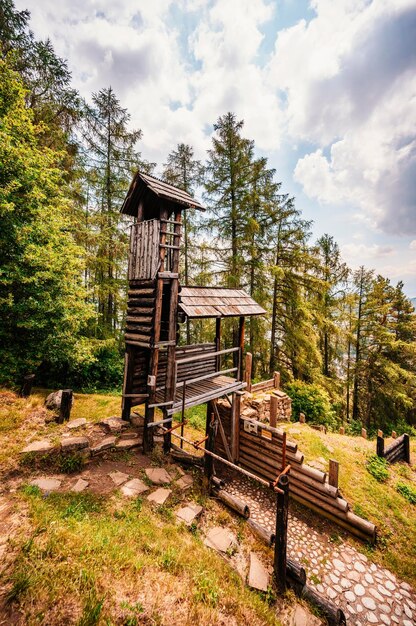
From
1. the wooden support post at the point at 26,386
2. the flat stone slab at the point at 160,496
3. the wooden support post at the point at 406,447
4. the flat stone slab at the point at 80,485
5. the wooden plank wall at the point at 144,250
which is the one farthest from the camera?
the wooden support post at the point at 406,447

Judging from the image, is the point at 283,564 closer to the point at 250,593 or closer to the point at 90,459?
the point at 250,593

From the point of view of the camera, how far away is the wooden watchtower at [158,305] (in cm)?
671

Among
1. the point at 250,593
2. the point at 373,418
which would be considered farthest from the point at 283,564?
the point at 373,418

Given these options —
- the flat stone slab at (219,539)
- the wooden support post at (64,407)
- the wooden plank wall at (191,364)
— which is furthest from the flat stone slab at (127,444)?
the flat stone slab at (219,539)

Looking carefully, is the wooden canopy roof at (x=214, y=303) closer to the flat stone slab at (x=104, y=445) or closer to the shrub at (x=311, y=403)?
the flat stone slab at (x=104, y=445)

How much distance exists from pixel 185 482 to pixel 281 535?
2.53m

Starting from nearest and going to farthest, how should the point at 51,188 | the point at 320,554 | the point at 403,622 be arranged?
the point at 403,622
the point at 320,554
the point at 51,188

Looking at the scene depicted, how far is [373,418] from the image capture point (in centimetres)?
2064

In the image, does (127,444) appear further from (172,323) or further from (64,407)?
(172,323)

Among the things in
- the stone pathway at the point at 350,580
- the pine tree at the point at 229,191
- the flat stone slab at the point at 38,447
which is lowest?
the stone pathway at the point at 350,580

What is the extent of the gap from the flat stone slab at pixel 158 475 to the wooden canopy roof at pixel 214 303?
4.14 m

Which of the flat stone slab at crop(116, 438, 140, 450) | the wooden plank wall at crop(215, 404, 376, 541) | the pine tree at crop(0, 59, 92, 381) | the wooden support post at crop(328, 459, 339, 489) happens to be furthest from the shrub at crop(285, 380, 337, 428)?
the pine tree at crop(0, 59, 92, 381)

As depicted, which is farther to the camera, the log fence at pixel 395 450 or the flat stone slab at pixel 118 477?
the log fence at pixel 395 450

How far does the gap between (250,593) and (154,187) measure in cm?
870
